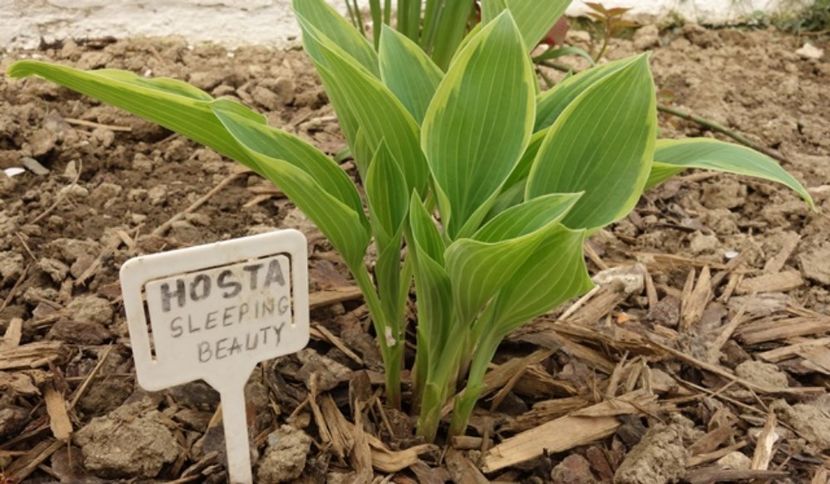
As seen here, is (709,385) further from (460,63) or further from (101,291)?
(101,291)

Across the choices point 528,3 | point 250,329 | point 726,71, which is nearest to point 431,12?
point 528,3

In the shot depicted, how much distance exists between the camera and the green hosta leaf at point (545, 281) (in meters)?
0.79

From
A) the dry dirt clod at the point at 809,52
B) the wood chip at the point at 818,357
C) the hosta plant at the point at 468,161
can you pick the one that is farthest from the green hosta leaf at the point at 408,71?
the dry dirt clod at the point at 809,52

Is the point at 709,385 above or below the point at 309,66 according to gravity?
below

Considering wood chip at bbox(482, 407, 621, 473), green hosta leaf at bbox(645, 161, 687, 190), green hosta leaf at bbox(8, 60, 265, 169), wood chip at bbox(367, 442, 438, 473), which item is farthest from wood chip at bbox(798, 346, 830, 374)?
green hosta leaf at bbox(8, 60, 265, 169)

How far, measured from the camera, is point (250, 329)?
2.80 feet

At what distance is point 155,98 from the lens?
867 mm

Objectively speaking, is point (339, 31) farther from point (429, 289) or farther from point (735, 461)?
Answer: point (735, 461)

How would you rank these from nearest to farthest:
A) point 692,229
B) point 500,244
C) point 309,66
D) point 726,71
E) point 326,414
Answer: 1. point 500,244
2. point 326,414
3. point 692,229
4. point 309,66
5. point 726,71

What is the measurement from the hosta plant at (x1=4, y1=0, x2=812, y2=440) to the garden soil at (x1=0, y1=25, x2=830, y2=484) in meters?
0.17

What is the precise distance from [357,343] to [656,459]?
43 cm

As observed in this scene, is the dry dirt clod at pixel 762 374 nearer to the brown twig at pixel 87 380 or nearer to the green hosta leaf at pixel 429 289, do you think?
the green hosta leaf at pixel 429 289

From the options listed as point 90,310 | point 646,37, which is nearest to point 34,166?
point 90,310

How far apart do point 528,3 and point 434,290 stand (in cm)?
42
